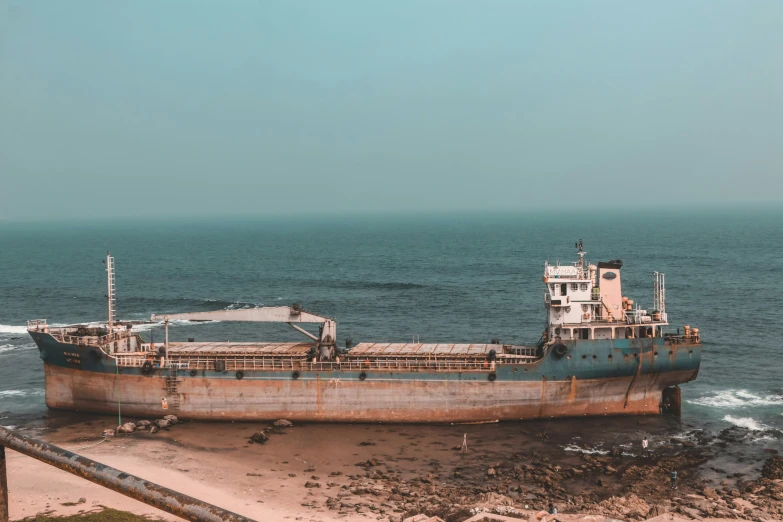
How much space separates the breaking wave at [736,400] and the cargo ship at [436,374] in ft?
15.0

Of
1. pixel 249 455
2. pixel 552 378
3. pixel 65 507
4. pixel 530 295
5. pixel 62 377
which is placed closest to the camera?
pixel 65 507

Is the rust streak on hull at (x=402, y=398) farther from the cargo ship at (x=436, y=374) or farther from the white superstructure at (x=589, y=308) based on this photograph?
the white superstructure at (x=589, y=308)

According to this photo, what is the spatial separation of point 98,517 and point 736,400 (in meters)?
39.3

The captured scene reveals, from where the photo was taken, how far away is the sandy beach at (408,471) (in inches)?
1257

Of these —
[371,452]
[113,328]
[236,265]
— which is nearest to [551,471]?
[371,452]

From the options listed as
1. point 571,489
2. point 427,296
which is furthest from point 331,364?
point 427,296

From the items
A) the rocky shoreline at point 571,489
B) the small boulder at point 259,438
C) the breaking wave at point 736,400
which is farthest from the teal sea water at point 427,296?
the small boulder at point 259,438

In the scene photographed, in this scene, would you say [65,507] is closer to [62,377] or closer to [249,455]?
[249,455]

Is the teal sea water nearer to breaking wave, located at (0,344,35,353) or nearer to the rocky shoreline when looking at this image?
breaking wave, located at (0,344,35,353)

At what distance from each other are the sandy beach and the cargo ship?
1112 millimetres

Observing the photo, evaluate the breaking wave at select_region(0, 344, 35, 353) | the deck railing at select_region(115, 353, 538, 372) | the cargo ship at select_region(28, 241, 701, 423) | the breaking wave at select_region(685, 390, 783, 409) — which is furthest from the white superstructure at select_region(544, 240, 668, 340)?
the breaking wave at select_region(0, 344, 35, 353)

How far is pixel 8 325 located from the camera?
255 ft

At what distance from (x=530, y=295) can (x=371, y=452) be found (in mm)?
55878

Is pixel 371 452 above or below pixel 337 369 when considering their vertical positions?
below
